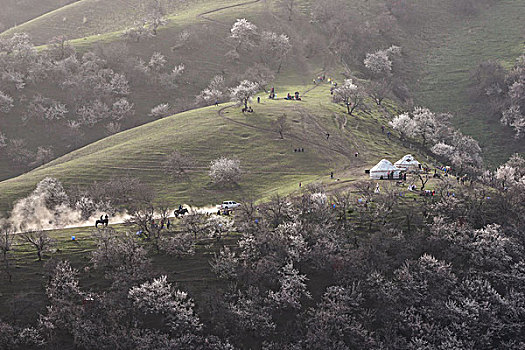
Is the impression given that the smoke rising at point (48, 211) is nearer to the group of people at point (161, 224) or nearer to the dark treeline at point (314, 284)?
the dark treeline at point (314, 284)

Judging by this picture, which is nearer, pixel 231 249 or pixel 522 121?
pixel 231 249

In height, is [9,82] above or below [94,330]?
above

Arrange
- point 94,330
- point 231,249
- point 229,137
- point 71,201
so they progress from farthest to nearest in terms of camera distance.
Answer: point 229,137, point 71,201, point 231,249, point 94,330

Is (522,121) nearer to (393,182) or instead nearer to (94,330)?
(393,182)

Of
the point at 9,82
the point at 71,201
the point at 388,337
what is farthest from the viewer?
the point at 9,82

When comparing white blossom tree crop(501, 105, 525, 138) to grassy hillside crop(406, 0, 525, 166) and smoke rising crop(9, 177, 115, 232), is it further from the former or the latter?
smoke rising crop(9, 177, 115, 232)

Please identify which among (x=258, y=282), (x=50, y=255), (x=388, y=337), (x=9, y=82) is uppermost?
(x=9, y=82)

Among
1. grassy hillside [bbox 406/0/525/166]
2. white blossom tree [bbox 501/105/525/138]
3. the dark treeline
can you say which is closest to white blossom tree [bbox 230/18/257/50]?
grassy hillside [bbox 406/0/525/166]

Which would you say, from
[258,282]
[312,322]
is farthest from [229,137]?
[312,322]
